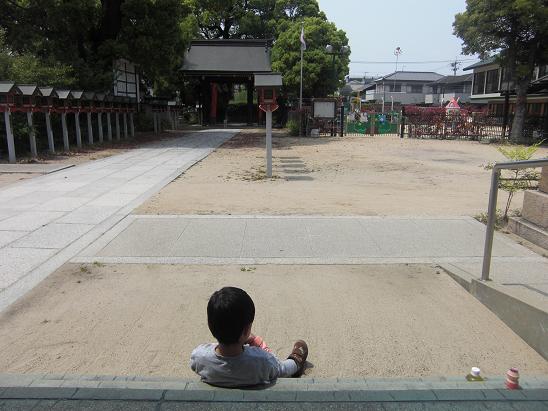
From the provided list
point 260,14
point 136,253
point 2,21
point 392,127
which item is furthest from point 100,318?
point 260,14

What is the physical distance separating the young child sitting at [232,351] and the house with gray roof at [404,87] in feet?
251

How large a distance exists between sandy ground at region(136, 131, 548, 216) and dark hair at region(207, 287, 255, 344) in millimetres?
5164

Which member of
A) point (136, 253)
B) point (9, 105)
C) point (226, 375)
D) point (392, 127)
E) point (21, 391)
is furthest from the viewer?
point (392, 127)

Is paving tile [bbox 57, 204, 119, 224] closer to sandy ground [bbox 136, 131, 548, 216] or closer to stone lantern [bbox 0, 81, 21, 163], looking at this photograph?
sandy ground [bbox 136, 131, 548, 216]

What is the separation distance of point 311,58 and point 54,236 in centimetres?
2651

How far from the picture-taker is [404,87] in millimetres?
77812

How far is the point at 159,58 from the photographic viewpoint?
22.3 m

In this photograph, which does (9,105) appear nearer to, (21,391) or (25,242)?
(25,242)

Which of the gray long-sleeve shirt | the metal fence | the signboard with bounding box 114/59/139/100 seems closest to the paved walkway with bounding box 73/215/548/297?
the gray long-sleeve shirt

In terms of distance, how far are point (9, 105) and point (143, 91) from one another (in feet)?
63.3

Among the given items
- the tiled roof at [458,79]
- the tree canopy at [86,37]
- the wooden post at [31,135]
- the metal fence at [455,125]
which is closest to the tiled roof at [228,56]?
the tree canopy at [86,37]

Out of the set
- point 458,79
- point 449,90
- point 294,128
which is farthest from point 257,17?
point 449,90

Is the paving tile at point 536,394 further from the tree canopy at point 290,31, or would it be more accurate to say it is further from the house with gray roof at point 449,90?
the house with gray roof at point 449,90

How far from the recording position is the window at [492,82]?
133 feet
